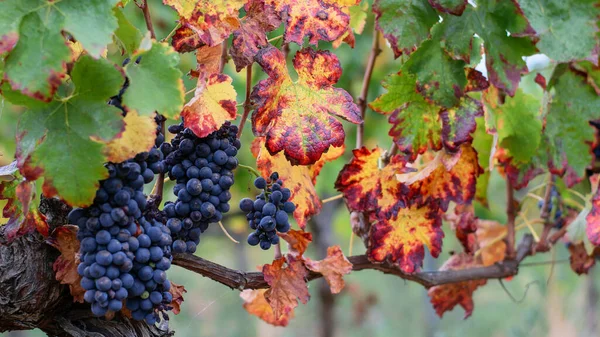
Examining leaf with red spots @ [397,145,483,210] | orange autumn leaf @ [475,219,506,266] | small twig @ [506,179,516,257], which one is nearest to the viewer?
leaf with red spots @ [397,145,483,210]

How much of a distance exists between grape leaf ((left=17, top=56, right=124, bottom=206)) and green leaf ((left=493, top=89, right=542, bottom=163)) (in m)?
0.89

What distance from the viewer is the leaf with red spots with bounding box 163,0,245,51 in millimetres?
1008

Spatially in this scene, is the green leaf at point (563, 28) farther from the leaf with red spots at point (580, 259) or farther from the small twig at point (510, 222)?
the leaf with red spots at point (580, 259)

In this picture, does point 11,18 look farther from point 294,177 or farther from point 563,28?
point 563,28

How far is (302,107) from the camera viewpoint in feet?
3.38

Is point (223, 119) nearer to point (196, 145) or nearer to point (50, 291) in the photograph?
point (196, 145)

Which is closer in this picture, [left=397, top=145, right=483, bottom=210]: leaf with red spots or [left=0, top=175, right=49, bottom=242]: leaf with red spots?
[left=0, top=175, right=49, bottom=242]: leaf with red spots

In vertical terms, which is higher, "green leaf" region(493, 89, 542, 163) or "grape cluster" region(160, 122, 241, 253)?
"grape cluster" region(160, 122, 241, 253)

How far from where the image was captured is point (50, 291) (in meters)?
1.01

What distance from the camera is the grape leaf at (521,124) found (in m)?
1.43

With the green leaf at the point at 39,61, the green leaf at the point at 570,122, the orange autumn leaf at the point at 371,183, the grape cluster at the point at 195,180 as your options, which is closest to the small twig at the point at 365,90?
the orange autumn leaf at the point at 371,183

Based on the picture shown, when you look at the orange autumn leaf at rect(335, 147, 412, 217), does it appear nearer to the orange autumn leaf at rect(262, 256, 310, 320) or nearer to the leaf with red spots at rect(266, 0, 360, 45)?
the orange autumn leaf at rect(262, 256, 310, 320)

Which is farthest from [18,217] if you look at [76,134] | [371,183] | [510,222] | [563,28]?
[510,222]

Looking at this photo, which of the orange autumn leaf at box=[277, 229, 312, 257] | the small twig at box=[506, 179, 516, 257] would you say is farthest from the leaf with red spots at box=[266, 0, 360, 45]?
the small twig at box=[506, 179, 516, 257]
